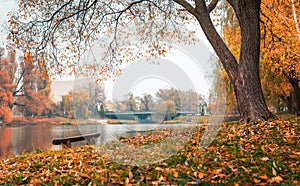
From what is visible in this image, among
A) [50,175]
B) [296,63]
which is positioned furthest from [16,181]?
[296,63]

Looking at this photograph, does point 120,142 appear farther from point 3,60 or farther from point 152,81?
point 3,60

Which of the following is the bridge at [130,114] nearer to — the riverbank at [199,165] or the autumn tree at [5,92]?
the riverbank at [199,165]

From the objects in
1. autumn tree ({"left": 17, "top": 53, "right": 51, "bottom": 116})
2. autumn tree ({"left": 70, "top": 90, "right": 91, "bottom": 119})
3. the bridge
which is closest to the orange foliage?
the bridge

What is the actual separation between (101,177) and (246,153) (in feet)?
5.82

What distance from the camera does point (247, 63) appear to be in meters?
6.29

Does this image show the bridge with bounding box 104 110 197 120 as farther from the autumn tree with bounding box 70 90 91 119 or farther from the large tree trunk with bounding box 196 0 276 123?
the large tree trunk with bounding box 196 0 276 123

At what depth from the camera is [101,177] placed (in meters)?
2.98

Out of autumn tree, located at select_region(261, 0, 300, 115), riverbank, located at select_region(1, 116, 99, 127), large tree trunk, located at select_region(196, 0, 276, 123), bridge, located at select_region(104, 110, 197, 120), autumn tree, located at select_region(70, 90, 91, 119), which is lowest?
riverbank, located at select_region(1, 116, 99, 127)

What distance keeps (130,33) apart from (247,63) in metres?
2.49

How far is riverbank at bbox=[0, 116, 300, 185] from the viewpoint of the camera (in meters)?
2.76

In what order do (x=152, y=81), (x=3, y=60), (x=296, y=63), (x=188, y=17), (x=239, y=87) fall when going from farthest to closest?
(x=3, y=60)
(x=296, y=63)
(x=188, y=17)
(x=239, y=87)
(x=152, y=81)

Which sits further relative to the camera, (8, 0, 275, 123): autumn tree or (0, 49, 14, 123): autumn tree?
(0, 49, 14, 123): autumn tree

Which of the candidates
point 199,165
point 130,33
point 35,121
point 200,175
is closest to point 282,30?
point 130,33

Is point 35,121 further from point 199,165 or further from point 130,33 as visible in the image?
point 199,165
